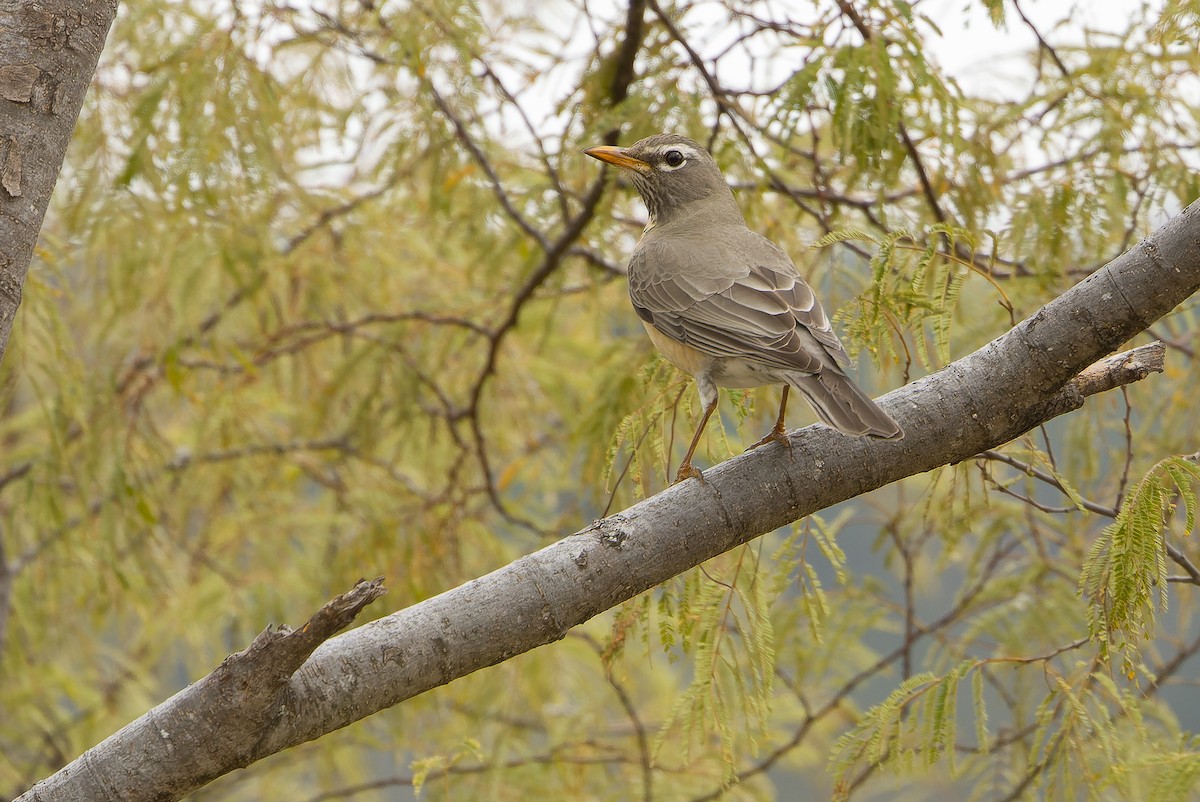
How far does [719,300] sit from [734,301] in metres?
0.06

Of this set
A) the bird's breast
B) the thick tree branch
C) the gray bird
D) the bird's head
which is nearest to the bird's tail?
the gray bird

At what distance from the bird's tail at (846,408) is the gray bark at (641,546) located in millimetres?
89

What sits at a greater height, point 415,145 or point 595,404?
point 415,145

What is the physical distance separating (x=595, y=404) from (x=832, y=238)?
4.75 ft

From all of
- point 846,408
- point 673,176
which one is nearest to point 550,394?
point 673,176

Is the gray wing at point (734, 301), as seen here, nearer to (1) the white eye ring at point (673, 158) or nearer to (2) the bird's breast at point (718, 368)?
(2) the bird's breast at point (718, 368)

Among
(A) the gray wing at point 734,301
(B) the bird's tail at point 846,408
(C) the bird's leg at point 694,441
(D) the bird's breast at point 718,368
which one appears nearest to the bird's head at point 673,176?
(A) the gray wing at point 734,301

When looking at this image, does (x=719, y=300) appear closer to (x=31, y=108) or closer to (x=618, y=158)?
(x=618, y=158)

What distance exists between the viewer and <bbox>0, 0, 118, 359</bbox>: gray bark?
2.17 meters

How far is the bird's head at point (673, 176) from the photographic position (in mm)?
3984

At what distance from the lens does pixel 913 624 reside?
4973 millimetres

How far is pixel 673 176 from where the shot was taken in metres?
4.21

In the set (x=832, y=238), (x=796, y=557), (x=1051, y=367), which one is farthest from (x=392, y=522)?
(x=1051, y=367)

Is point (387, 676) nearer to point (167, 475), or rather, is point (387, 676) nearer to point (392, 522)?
point (392, 522)
